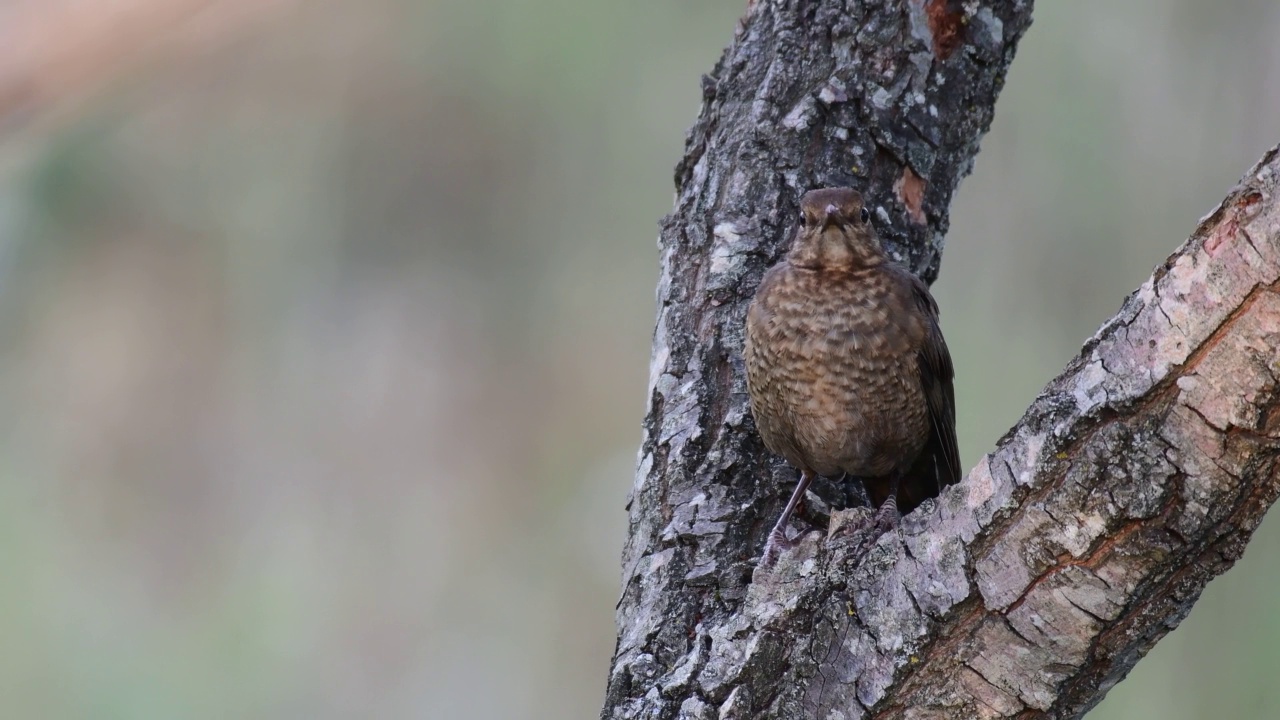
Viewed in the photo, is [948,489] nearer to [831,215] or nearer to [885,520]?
[885,520]

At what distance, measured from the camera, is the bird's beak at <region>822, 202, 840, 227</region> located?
282cm

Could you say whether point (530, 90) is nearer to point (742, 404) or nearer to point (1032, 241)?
point (1032, 241)

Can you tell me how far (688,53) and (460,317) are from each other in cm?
181

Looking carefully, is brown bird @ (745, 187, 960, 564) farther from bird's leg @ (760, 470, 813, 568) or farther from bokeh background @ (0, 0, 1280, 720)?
bokeh background @ (0, 0, 1280, 720)

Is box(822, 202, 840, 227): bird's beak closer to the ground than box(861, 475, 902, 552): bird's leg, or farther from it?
farther from it

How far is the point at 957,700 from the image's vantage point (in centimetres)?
187

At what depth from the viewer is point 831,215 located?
283 centimetres

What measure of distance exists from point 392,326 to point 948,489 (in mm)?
4957

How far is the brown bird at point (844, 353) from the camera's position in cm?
283

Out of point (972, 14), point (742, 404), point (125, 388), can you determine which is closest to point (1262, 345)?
point (742, 404)

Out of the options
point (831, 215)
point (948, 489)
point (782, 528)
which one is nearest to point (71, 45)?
point (831, 215)

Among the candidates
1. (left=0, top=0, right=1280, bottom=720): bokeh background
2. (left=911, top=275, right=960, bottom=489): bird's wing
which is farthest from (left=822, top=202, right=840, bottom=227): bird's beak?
(left=0, top=0, right=1280, bottom=720): bokeh background

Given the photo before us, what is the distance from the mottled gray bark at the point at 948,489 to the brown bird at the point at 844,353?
0.08 m

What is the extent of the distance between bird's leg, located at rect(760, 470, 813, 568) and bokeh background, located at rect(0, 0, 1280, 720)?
2.73m
